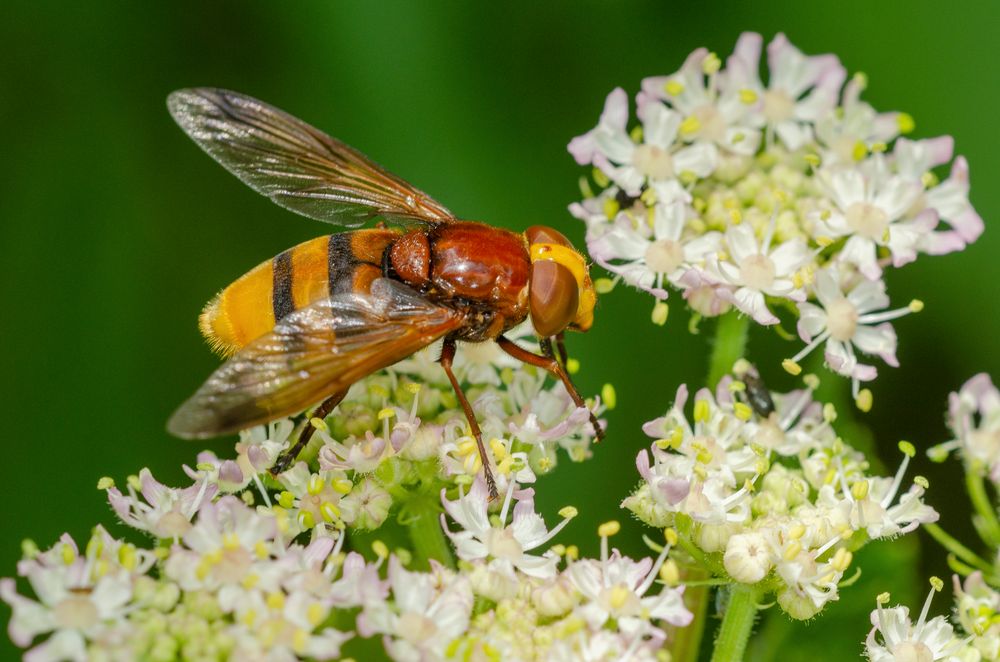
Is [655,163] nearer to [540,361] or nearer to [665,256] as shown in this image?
[665,256]

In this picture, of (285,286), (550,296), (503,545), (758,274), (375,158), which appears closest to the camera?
(503,545)

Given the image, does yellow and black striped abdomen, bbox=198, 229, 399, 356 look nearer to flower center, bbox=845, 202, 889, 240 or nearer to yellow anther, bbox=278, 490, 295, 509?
yellow anther, bbox=278, 490, 295, 509

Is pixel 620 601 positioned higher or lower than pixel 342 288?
lower

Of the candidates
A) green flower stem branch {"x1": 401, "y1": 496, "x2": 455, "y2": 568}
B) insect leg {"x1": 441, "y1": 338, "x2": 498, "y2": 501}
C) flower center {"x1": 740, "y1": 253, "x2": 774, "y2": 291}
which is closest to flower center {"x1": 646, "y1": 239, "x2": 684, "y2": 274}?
flower center {"x1": 740, "y1": 253, "x2": 774, "y2": 291}

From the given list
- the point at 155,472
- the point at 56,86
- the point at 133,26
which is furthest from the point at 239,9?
the point at 155,472

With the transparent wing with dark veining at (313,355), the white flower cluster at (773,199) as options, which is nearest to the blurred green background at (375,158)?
the white flower cluster at (773,199)

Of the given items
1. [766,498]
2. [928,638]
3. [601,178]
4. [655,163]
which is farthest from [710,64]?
[928,638]
